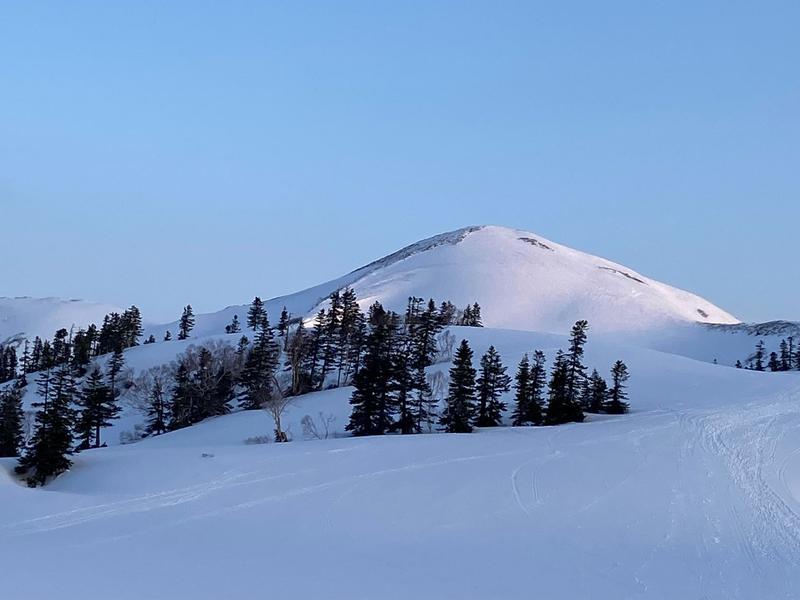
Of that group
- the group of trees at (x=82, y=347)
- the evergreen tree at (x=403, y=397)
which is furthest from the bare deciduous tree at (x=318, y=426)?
the group of trees at (x=82, y=347)

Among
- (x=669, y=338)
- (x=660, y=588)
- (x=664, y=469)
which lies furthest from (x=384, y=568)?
(x=669, y=338)

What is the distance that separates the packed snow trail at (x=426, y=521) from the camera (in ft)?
56.5

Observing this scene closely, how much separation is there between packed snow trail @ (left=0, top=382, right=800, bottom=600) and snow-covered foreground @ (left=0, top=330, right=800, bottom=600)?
10 centimetres

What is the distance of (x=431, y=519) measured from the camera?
83.7 feet

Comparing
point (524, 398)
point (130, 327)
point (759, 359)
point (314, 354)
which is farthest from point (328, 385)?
point (759, 359)

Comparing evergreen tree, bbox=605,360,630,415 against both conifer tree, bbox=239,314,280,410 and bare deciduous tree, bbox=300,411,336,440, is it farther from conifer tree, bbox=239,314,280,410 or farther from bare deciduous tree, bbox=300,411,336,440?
conifer tree, bbox=239,314,280,410

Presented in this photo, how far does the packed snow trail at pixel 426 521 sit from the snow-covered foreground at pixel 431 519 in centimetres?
10

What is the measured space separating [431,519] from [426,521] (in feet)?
1.09

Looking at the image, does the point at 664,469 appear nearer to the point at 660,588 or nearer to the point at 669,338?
the point at 660,588

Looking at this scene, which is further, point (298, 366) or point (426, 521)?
point (298, 366)

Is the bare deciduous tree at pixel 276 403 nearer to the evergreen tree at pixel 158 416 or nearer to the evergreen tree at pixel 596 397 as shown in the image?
the evergreen tree at pixel 158 416

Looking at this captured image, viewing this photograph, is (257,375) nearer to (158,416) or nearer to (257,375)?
(257,375)

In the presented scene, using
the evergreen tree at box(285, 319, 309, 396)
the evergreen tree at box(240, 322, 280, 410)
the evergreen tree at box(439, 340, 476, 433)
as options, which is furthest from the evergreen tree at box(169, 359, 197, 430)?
the evergreen tree at box(439, 340, 476, 433)

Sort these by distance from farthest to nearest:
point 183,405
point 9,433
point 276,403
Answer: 1. point 183,405
2. point 9,433
3. point 276,403
